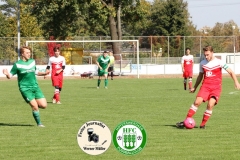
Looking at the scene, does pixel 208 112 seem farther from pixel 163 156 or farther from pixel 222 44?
pixel 222 44

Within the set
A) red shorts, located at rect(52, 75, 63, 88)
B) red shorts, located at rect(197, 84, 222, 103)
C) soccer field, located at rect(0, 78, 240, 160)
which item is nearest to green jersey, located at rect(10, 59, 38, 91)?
soccer field, located at rect(0, 78, 240, 160)

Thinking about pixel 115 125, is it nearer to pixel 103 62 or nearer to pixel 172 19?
pixel 103 62

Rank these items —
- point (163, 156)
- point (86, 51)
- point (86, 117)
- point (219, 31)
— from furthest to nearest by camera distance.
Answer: point (219, 31) → point (86, 51) → point (86, 117) → point (163, 156)

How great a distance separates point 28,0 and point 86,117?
47.3 meters

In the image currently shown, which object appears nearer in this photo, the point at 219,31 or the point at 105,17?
the point at 105,17

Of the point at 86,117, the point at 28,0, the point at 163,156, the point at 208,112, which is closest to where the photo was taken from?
the point at 163,156

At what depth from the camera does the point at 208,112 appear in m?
13.8

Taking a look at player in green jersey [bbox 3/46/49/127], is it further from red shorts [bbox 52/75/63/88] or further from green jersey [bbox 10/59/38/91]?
red shorts [bbox 52/75/63/88]

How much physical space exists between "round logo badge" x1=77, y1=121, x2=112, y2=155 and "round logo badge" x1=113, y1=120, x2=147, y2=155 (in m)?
0.15

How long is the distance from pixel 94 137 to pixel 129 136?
1.47 ft

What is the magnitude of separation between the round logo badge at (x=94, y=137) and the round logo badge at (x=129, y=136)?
146 millimetres

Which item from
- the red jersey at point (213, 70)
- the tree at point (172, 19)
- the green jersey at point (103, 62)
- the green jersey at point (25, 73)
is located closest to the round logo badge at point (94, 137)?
the red jersey at point (213, 70)

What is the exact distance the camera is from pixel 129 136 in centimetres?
802

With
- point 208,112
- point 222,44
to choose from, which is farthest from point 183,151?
point 222,44
